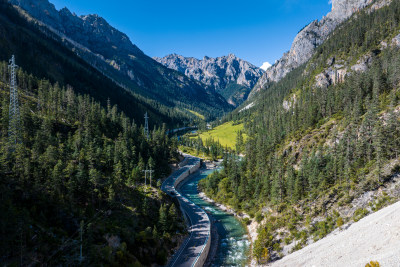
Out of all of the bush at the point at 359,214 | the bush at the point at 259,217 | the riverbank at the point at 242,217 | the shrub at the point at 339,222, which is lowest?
the riverbank at the point at 242,217

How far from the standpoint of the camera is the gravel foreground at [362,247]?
2580 centimetres

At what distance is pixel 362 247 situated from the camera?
99.4 ft

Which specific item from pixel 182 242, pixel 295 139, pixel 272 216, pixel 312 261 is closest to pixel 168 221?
pixel 182 242

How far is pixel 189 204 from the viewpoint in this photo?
7756 centimetres

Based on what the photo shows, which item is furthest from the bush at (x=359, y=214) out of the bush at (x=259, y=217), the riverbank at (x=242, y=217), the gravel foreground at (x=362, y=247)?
the bush at (x=259, y=217)

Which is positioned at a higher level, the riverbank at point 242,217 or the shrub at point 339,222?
the shrub at point 339,222

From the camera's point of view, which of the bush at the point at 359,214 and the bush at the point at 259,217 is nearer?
the bush at the point at 359,214

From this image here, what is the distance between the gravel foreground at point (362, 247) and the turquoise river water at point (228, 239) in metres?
12.9

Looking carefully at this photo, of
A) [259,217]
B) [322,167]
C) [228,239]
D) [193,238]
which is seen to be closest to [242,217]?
[259,217]

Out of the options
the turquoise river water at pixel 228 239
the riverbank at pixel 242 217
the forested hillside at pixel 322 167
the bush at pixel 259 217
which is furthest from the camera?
the bush at pixel 259 217

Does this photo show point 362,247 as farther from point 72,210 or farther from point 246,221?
point 72,210

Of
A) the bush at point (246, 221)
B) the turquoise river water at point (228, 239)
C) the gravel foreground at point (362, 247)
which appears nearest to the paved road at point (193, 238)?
the turquoise river water at point (228, 239)

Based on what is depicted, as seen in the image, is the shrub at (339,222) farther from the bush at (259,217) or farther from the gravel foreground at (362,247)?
the bush at (259,217)

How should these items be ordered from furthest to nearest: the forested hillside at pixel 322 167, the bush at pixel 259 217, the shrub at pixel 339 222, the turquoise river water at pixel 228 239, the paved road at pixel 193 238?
the bush at pixel 259 217 → the turquoise river water at pixel 228 239 → the forested hillside at pixel 322 167 → the paved road at pixel 193 238 → the shrub at pixel 339 222
